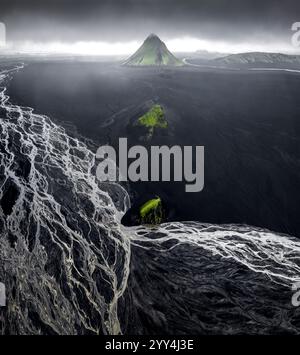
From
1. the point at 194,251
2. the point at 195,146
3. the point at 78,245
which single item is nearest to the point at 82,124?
the point at 195,146

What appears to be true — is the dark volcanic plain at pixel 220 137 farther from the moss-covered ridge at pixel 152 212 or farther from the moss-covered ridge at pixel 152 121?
the moss-covered ridge at pixel 152 121

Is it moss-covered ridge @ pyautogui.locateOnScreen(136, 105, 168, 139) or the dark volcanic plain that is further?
moss-covered ridge @ pyautogui.locateOnScreen(136, 105, 168, 139)

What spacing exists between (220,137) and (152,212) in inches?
1097

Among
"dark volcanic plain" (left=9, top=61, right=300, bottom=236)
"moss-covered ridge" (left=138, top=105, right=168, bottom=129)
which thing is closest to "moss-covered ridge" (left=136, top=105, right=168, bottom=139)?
"moss-covered ridge" (left=138, top=105, right=168, bottom=129)

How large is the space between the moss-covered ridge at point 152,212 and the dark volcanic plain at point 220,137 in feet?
4.78

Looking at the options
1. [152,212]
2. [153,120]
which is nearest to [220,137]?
[153,120]

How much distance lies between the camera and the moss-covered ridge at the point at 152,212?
1096 inches

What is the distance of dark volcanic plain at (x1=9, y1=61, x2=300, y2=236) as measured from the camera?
102ft

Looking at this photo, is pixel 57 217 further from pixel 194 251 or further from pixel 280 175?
pixel 280 175

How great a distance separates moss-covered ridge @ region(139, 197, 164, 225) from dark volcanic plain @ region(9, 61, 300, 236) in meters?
1.46

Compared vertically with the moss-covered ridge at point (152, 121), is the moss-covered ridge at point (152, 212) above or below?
below

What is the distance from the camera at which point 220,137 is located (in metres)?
50.0

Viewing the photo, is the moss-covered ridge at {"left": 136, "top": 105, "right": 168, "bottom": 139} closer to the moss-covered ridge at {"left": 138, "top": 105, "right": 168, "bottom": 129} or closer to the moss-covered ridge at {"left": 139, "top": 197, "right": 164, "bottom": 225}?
the moss-covered ridge at {"left": 138, "top": 105, "right": 168, "bottom": 129}

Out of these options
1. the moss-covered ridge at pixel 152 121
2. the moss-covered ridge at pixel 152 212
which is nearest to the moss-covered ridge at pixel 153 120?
the moss-covered ridge at pixel 152 121
